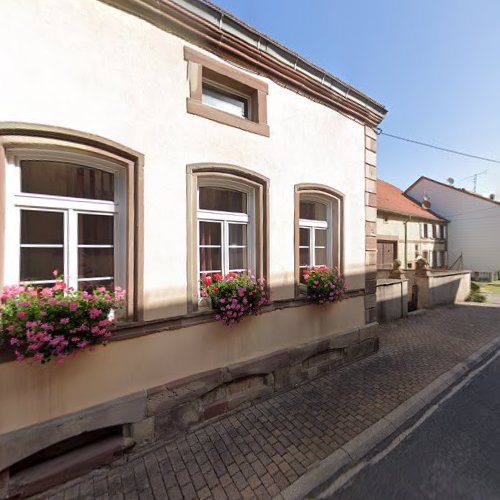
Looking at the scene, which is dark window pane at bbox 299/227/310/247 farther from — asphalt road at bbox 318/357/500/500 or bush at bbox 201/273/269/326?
asphalt road at bbox 318/357/500/500

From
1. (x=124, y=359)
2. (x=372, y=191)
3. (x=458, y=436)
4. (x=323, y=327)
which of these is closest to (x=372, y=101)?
(x=372, y=191)

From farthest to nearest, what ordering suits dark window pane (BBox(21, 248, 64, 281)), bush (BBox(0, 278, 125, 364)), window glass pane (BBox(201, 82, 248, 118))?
window glass pane (BBox(201, 82, 248, 118)), dark window pane (BBox(21, 248, 64, 281)), bush (BBox(0, 278, 125, 364))

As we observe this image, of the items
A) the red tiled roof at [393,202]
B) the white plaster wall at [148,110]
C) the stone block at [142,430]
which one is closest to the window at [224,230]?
the white plaster wall at [148,110]

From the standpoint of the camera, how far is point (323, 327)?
16.0 ft

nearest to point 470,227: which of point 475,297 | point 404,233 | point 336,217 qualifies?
point 404,233

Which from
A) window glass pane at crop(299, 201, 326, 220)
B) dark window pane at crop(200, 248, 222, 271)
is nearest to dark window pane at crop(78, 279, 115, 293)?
dark window pane at crop(200, 248, 222, 271)

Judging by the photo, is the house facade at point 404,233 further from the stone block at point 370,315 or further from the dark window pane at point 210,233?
the dark window pane at point 210,233

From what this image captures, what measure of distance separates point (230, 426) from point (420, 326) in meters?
7.25

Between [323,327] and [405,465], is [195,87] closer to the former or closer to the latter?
[323,327]

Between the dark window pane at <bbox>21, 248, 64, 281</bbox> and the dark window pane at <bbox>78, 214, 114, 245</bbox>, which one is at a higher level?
the dark window pane at <bbox>78, 214, 114, 245</bbox>

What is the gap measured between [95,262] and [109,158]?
120 centimetres

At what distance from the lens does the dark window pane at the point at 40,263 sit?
106 inches

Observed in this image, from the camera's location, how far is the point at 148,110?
3180 mm

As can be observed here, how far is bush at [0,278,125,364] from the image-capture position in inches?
90.9
